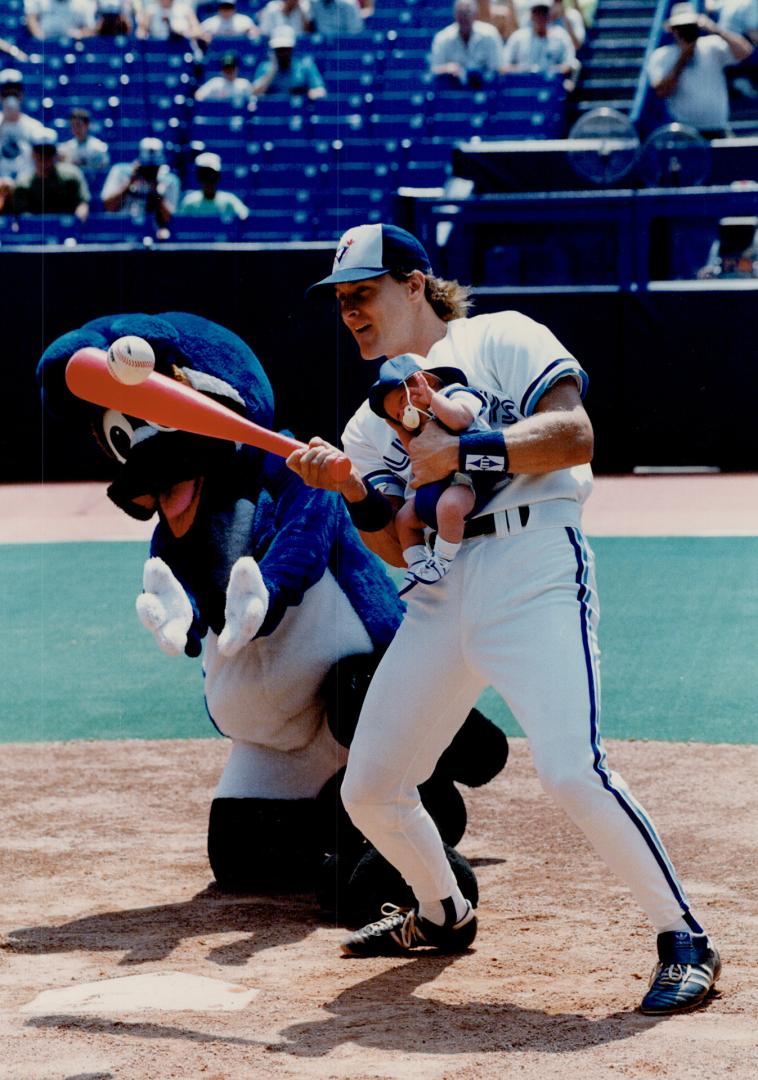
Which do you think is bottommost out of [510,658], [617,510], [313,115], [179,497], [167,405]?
[617,510]

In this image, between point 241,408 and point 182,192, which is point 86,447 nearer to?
point 182,192

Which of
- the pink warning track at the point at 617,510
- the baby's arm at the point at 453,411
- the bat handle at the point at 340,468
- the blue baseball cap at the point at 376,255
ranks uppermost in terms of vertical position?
the blue baseball cap at the point at 376,255

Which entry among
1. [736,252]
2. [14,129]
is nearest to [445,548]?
[736,252]

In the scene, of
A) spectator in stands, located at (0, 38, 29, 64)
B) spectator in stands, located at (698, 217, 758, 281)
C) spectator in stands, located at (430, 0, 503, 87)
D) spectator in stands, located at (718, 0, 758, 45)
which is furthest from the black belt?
spectator in stands, located at (0, 38, 29, 64)

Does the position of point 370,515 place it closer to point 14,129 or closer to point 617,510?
point 617,510

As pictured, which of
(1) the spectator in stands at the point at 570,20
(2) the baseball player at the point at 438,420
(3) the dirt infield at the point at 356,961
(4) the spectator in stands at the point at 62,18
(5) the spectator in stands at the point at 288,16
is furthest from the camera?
(4) the spectator in stands at the point at 62,18

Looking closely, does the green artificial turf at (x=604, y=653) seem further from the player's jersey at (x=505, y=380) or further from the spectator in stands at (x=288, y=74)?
the spectator in stands at (x=288, y=74)

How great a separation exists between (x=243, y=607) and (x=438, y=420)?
2.98 ft

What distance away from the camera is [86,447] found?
47.1 ft

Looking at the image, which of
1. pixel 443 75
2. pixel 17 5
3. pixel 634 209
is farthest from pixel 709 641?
pixel 17 5

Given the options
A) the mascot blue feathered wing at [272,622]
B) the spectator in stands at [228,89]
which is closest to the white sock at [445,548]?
the mascot blue feathered wing at [272,622]

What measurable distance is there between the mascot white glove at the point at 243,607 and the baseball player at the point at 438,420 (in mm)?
632

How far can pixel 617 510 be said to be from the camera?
1178cm

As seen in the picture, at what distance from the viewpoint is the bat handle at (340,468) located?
3664mm
